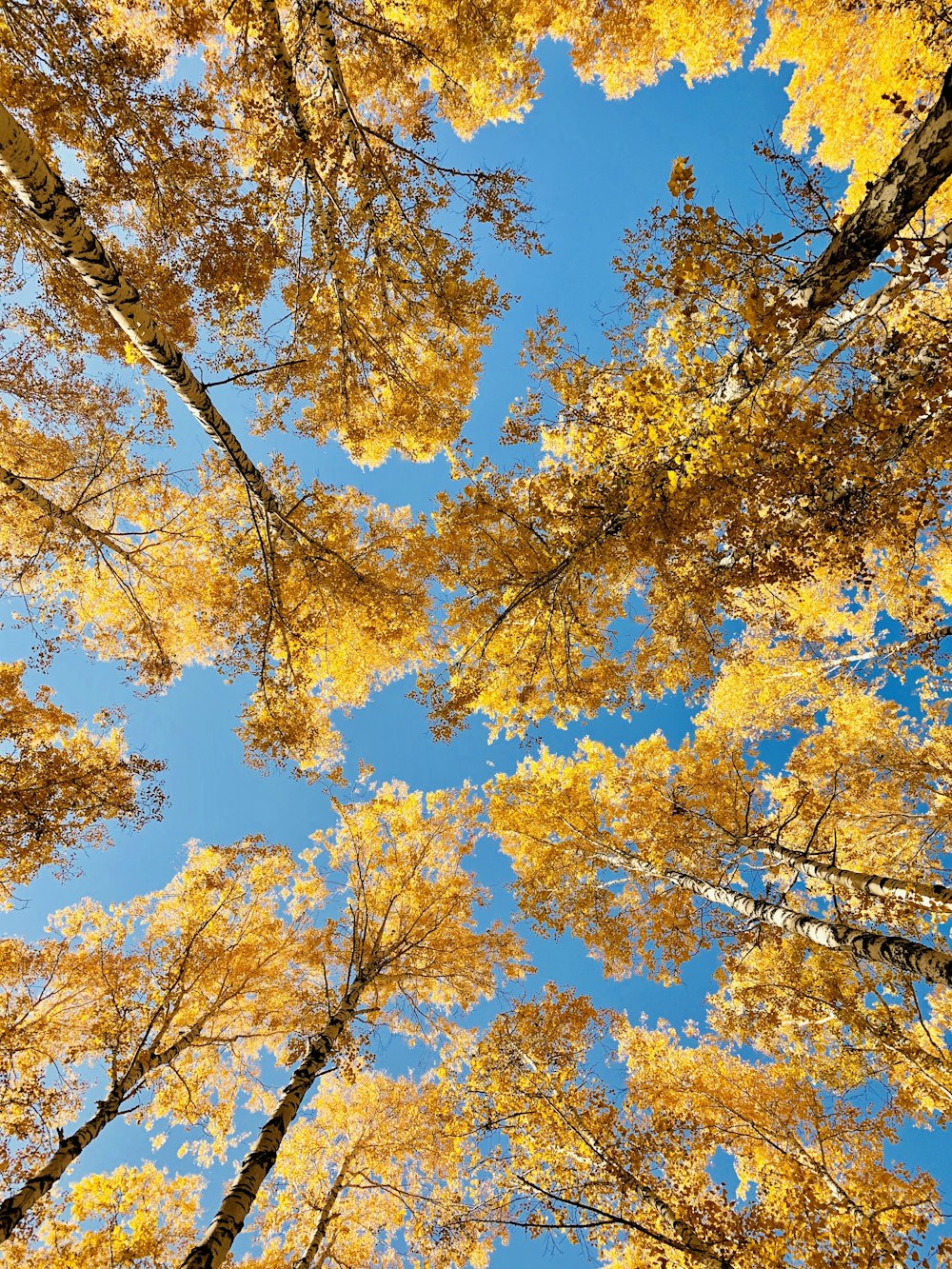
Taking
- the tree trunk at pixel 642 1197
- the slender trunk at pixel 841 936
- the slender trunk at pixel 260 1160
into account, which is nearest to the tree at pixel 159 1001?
the slender trunk at pixel 260 1160

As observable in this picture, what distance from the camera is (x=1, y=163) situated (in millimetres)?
2934

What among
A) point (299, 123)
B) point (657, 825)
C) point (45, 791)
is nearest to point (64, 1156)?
point (45, 791)

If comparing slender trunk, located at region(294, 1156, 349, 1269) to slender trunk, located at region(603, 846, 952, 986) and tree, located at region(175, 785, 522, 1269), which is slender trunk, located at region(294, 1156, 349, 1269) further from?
slender trunk, located at region(603, 846, 952, 986)

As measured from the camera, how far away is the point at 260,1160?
14.0 ft

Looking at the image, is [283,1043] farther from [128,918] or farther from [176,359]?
[176,359]

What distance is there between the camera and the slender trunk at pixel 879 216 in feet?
10.2

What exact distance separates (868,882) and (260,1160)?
255 inches

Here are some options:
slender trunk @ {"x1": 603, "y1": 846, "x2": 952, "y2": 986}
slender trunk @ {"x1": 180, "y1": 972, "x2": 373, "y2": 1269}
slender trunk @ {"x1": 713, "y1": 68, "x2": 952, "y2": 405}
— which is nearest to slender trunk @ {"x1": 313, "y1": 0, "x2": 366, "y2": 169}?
slender trunk @ {"x1": 713, "y1": 68, "x2": 952, "y2": 405}

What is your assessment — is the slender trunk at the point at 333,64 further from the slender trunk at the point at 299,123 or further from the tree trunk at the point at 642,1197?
the tree trunk at the point at 642,1197

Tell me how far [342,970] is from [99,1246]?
13.1 feet

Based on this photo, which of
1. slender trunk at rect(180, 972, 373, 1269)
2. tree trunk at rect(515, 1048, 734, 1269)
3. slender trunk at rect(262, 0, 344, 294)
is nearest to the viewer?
slender trunk at rect(180, 972, 373, 1269)

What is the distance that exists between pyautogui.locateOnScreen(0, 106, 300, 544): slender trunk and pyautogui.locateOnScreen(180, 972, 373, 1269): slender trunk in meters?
5.53

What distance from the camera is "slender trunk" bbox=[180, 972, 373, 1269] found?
3.54 meters

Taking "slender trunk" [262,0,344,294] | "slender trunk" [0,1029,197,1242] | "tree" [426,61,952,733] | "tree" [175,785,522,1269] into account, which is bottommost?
"slender trunk" [0,1029,197,1242]
